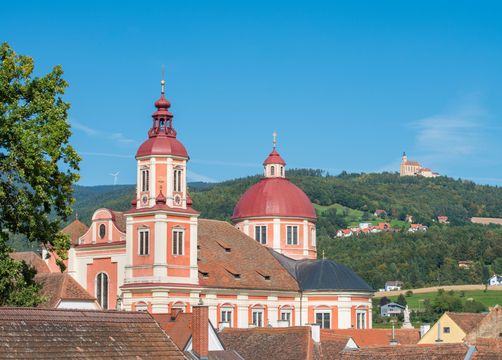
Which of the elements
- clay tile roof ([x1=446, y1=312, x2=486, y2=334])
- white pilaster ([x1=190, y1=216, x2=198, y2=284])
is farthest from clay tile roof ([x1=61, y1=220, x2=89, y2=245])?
clay tile roof ([x1=446, y1=312, x2=486, y2=334])

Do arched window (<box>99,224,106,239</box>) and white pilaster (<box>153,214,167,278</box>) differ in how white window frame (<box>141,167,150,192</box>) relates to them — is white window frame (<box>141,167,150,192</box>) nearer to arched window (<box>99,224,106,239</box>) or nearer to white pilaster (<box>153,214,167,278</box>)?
white pilaster (<box>153,214,167,278</box>)

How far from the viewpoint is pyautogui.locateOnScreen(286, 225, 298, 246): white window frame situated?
9391 cm

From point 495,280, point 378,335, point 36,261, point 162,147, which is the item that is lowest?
point 378,335

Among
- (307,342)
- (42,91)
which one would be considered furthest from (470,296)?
(42,91)

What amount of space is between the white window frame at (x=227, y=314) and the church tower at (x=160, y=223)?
4.09 metres

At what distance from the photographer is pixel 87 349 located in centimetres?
3272

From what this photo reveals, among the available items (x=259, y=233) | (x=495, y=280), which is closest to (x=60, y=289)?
(x=259, y=233)

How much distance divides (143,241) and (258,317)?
39.0 ft

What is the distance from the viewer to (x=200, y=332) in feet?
146

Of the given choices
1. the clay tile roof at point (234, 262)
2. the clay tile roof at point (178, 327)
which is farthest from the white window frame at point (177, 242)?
the clay tile roof at point (178, 327)

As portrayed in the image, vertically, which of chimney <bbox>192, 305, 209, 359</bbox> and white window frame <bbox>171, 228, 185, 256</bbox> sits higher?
white window frame <bbox>171, 228, 185, 256</bbox>

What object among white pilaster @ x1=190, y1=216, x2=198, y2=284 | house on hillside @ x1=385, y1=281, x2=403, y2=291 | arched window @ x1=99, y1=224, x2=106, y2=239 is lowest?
white pilaster @ x1=190, y1=216, x2=198, y2=284

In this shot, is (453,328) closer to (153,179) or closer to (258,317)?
(258,317)

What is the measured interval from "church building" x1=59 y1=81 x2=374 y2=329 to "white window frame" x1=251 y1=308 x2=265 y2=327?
8 cm
